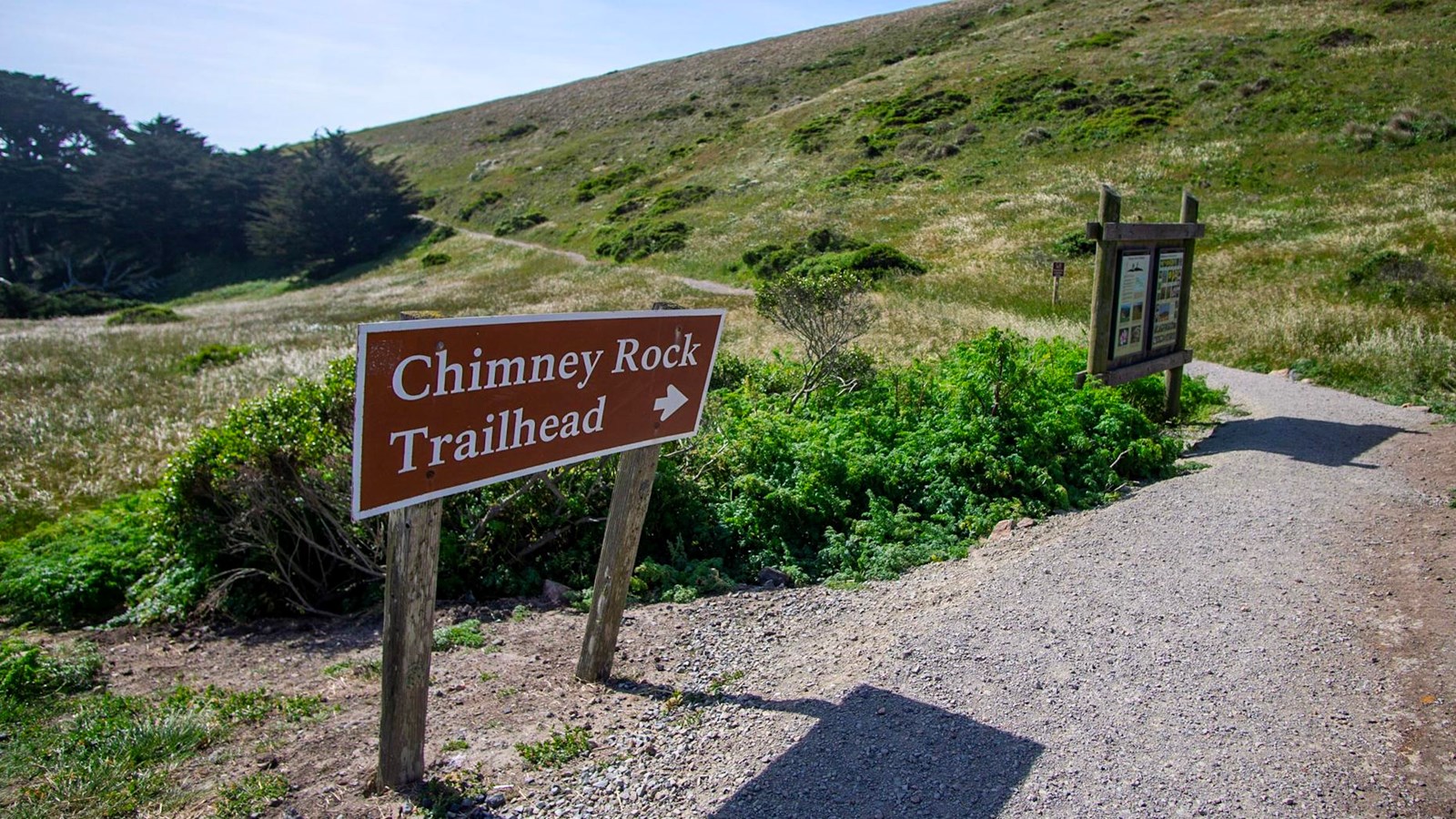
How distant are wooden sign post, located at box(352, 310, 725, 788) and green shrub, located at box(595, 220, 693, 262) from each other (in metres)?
28.8

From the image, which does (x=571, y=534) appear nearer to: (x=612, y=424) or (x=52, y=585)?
(x=612, y=424)

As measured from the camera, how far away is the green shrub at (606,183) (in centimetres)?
4991

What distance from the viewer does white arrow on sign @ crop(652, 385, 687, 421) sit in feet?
13.5

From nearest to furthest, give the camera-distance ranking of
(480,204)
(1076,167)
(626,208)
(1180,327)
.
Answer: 1. (1180,327)
2. (1076,167)
3. (626,208)
4. (480,204)

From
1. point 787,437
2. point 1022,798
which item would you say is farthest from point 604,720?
point 787,437

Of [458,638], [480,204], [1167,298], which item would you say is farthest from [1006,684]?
[480,204]

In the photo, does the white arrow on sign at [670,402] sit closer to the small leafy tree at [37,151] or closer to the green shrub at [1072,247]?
the green shrub at [1072,247]

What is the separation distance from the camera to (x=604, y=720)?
3910 mm

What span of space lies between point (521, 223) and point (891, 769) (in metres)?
47.8

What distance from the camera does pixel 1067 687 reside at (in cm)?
372

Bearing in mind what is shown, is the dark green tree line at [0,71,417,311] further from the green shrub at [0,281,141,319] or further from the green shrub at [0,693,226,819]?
the green shrub at [0,693,226,819]

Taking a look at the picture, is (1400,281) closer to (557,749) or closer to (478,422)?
(557,749)

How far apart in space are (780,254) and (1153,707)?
76.3 feet

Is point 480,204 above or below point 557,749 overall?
above
